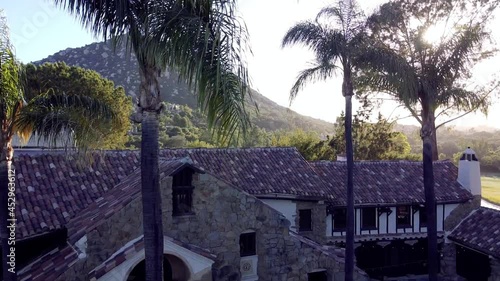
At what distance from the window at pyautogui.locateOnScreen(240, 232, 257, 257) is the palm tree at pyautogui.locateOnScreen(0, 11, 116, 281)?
595 centimetres

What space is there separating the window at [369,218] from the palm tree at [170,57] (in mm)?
14799

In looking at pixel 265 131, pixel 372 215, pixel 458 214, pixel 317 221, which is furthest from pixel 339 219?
pixel 265 131

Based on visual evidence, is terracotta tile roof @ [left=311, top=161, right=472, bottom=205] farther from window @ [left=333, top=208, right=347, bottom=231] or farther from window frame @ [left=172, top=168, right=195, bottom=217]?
window frame @ [left=172, top=168, right=195, bottom=217]

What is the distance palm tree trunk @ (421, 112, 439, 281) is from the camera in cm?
1384

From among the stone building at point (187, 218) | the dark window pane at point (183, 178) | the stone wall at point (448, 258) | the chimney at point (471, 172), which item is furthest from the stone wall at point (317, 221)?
the chimney at point (471, 172)

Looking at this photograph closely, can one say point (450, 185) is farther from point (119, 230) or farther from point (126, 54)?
point (126, 54)

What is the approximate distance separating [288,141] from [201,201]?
26.8 meters

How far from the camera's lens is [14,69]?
774 centimetres

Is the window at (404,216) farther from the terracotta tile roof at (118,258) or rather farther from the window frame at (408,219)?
the terracotta tile roof at (118,258)

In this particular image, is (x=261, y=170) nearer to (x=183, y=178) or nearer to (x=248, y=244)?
(x=248, y=244)

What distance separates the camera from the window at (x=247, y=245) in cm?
1268

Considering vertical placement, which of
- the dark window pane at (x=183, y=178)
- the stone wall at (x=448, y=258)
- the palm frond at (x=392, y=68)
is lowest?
the stone wall at (x=448, y=258)

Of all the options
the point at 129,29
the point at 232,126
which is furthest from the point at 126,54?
the point at 232,126

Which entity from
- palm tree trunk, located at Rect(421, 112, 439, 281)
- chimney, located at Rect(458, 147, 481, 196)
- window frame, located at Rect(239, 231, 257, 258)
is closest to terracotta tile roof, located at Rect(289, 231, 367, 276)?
window frame, located at Rect(239, 231, 257, 258)
